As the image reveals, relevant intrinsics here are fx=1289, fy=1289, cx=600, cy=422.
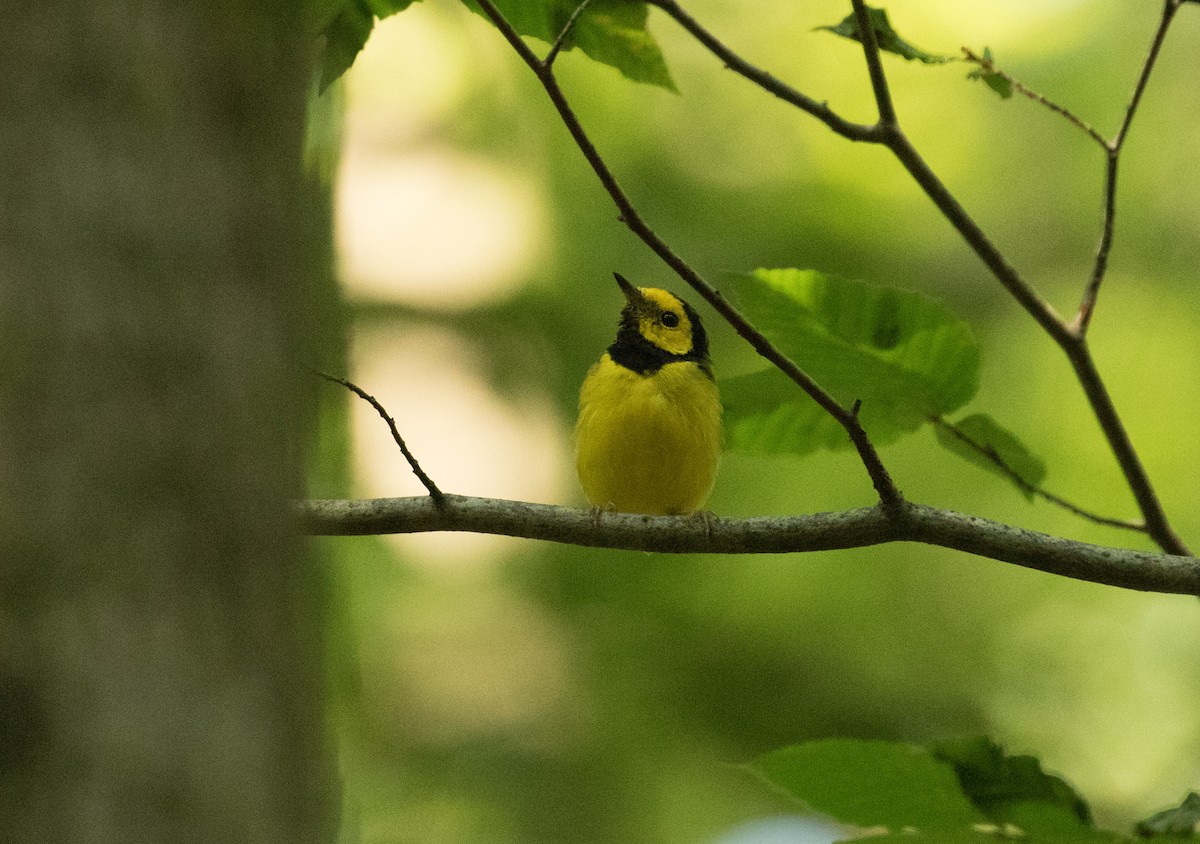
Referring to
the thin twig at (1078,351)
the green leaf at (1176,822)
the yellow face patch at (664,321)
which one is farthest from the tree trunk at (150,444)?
the yellow face patch at (664,321)

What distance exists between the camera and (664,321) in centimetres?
673

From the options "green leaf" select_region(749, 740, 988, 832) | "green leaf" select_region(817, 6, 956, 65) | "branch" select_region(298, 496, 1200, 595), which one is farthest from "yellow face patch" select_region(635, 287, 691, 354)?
"green leaf" select_region(749, 740, 988, 832)

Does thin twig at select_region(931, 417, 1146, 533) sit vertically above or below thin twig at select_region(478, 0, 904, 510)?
below

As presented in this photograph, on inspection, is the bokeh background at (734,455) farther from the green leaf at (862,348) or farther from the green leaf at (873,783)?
the green leaf at (873,783)

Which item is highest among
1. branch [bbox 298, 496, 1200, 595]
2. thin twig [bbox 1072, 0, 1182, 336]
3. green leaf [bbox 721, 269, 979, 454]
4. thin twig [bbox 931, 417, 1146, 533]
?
thin twig [bbox 1072, 0, 1182, 336]

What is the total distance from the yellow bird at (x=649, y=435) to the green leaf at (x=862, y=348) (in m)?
1.72

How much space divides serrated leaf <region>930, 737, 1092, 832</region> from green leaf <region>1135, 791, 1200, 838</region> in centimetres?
15

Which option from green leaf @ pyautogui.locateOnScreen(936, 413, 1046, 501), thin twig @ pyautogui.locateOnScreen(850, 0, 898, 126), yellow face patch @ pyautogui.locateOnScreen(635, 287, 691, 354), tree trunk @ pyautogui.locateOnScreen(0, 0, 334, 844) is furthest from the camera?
yellow face patch @ pyautogui.locateOnScreen(635, 287, 691, 354)

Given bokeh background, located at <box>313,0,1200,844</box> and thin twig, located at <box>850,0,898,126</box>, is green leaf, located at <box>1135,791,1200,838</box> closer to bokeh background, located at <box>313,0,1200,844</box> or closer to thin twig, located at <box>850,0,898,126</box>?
thin twig, located at <box>850,0,898,126</box>

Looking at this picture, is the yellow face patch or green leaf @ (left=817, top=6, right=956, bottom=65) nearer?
green leaf @ (left=817, top=6, right=956, bottom=65)

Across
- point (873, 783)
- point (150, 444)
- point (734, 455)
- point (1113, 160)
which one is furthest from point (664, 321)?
point (150, 444)

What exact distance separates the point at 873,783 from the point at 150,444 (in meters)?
1.91

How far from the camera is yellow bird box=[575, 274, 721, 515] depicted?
5723 millimetres

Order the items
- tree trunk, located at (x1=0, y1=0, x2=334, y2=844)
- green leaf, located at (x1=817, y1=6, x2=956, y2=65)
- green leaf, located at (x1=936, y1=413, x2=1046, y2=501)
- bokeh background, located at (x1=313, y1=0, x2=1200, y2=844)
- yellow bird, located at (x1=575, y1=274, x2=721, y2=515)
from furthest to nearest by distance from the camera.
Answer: bokeh background, located at (x1=313, y1=0, x2=1200, y2=844), yellow bird, located at (x1=575, y1=274, x2=721, y2=515), green leaf, located at (x1=936, y1=413, x2=1046, y2=501), green leaf, located at (x1=817, y1=6, x2=956, y2=65), tree trunk, located at (x1=0, y1=0, x2=334, y2=844)
